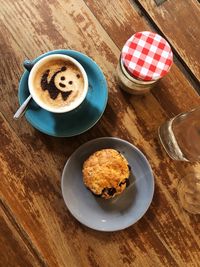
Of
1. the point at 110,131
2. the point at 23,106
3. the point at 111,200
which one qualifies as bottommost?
the point at 111,200

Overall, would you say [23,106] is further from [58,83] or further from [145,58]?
[145,58]

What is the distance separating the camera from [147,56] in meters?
0.99

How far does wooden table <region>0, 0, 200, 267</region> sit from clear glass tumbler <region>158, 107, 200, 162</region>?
4cm

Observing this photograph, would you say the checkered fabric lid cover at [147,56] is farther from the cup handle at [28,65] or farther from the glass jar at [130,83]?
the cup handle at [28,65]

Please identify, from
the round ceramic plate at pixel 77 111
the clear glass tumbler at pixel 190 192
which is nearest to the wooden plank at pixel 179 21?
the round ceramic plate at pixel 77 111

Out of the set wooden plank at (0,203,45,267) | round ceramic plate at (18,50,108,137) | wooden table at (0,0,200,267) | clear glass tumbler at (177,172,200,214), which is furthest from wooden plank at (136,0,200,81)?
wooden plank at (0,203,45,267)

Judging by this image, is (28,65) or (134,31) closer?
(28,65)

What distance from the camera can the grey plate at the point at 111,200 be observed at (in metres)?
1.08

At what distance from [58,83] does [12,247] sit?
0.44 meters

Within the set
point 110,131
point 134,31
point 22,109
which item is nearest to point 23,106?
point 22,109

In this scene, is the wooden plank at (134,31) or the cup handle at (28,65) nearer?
the cup handle at (28,65)

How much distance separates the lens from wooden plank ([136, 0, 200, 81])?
1.10m

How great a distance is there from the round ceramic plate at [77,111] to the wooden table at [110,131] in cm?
6

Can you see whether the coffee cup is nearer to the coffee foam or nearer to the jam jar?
the coffee foam
